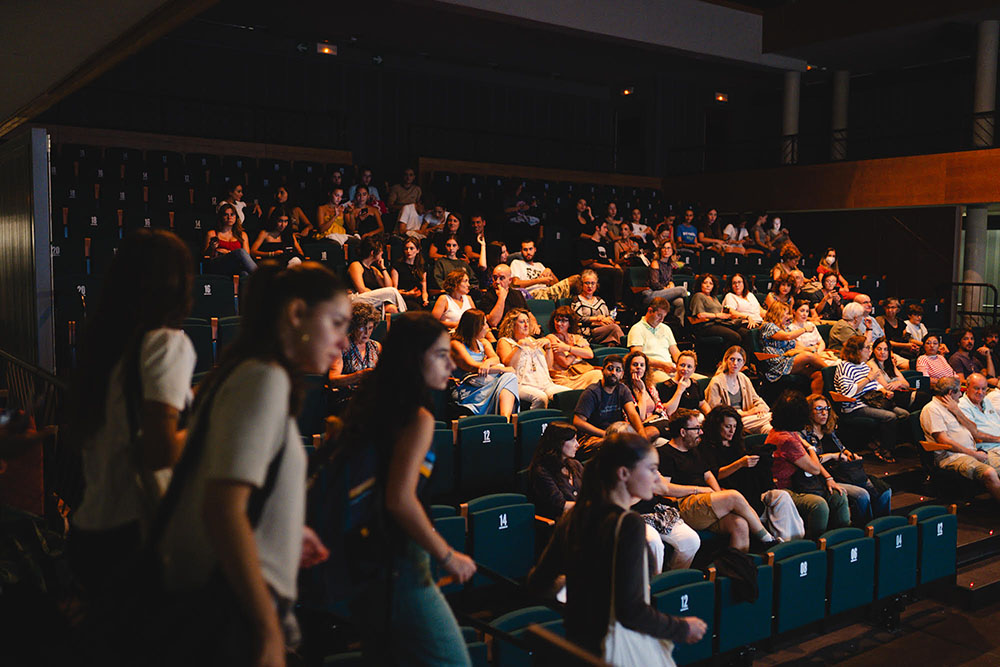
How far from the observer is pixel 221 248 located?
6.84m

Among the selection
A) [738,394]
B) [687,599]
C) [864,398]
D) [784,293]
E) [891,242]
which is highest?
[891,242]

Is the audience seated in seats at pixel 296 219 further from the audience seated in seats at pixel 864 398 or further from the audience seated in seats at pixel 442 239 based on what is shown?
the audience seated in seats at pixel 864 398

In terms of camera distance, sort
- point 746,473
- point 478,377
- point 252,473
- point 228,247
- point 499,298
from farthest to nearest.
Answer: point 228,247 → point 499,298 → point 478,377 → point 746,473 → point 252,473

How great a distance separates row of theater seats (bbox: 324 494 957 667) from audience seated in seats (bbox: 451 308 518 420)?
110 cm

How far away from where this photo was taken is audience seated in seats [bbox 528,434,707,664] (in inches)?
75.2

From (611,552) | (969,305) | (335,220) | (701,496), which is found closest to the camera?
(611,552)

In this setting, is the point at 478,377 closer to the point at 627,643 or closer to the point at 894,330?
the point at 627,643

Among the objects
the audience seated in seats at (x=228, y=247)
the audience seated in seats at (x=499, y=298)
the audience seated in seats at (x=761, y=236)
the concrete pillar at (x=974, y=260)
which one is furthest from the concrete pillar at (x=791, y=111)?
the audience seated in seats at (x=228, y=247)

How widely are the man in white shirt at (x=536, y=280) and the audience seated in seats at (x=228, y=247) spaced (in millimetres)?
2264

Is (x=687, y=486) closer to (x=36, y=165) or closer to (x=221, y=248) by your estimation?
(x=36, y=165)

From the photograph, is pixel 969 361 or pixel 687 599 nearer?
pixel 687 599

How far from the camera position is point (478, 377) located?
5211 mm

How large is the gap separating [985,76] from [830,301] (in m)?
4.69

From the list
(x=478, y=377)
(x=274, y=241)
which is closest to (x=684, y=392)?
(x=478, y=377)
